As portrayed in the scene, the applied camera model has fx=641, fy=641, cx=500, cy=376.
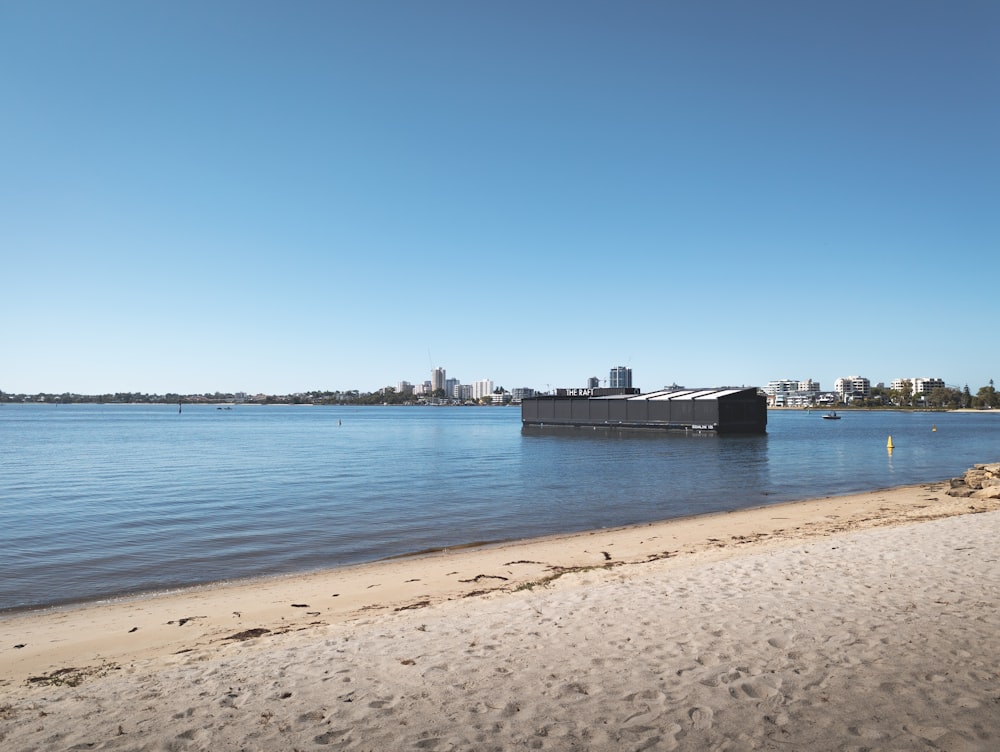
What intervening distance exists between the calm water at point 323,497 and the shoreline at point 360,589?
5.26 ft

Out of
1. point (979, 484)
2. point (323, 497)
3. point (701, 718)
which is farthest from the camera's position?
point (323, 497)

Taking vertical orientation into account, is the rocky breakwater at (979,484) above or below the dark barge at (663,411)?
below

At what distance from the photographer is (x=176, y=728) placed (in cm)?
612

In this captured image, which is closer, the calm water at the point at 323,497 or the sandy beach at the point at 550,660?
the sandy beach at the point at 550,660

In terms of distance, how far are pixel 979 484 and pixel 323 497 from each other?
27509 mm

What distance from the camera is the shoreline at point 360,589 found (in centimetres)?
1014

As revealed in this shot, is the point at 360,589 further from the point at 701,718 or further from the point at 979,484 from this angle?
the point at 979,484

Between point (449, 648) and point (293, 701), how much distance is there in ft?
7.17

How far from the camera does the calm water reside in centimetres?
1708

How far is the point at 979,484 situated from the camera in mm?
25875

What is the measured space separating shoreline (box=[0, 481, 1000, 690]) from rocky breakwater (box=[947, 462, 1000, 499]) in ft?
5.82

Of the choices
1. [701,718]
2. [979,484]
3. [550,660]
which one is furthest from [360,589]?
[979,484]

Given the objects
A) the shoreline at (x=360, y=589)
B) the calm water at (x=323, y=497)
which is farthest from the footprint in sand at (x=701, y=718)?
the calm water at (x=323, y=497)

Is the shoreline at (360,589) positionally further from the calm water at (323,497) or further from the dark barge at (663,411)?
the dark barge at (663,411)
